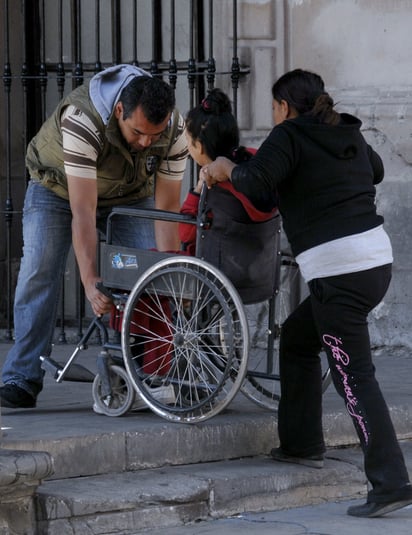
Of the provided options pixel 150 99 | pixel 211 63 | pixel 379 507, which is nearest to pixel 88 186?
pixel 150 99

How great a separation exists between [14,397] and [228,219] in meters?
1.17

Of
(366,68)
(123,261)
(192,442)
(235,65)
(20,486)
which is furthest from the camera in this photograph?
(235,65)

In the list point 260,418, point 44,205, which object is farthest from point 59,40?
point 260,418

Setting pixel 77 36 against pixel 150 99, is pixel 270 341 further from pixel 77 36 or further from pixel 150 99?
pixel 77 36

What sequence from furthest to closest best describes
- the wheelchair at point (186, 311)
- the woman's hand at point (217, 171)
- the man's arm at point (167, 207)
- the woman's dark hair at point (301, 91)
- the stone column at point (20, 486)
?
the man's arm at point (167, 207), the wheelchair at point (186, 311), the woman's hand at point (217, 171), the woman's dark hair at point (301, 91), the stone column at point (20, 486)

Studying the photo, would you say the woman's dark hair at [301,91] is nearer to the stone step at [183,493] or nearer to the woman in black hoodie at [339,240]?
the woman in black hoodie at [339,240]

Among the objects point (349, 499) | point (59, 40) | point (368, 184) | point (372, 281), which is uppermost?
point (59, 40)

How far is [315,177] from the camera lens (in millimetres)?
4555

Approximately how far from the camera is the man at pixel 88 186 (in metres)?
5.10

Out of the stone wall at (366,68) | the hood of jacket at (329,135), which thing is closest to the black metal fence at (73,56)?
the stone wall at (366,68)

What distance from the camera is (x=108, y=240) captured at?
526 centimetres

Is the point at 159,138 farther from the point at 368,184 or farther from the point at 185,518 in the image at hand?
the point at 185,518

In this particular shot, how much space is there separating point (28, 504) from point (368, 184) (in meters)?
1.57

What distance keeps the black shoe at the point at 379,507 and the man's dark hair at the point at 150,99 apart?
161 centimetres
